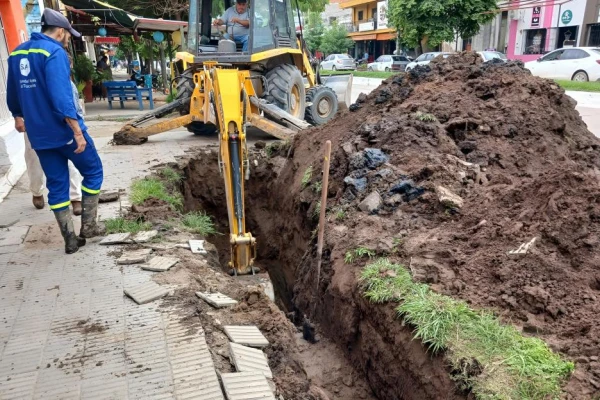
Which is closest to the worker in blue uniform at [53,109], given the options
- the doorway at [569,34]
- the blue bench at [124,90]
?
the blue bench at [124,90]

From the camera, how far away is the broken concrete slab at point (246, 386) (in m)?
2.70

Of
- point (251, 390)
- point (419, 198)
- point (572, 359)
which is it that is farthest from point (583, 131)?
point (251, 390)

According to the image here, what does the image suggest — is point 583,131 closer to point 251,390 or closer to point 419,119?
point 419,119

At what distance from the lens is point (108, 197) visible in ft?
19.7

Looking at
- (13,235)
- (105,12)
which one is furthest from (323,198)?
(105,12)

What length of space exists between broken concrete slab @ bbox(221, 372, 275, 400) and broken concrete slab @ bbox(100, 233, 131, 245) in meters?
2.38

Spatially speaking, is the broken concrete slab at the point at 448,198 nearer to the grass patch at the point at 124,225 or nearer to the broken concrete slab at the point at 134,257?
the broken concrete slab at the point at 134,257

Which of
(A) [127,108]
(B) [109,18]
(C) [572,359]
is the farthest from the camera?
(A) [127,108]

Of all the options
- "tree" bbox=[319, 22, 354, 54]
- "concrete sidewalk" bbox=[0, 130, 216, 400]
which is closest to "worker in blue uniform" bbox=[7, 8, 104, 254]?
"concrete sidewalk" bbox=[0, 130, 216, 400]

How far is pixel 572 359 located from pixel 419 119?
3745 millimetres

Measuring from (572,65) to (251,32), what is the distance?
49.7ft

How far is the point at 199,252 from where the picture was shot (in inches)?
187

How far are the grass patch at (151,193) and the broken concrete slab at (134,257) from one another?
57.9 inches

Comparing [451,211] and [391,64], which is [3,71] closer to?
[451,211]
